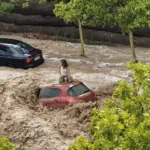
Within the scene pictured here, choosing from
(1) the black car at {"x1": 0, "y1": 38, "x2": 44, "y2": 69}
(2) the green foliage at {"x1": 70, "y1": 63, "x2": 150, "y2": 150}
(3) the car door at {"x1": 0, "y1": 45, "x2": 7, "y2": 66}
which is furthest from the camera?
(3) the car door at {"x1": 0, "y1": 45, "x2": 7, "y2": 66}

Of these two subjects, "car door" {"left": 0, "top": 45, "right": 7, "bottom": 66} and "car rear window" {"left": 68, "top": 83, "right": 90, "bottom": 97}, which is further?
"car door" {"left": 0, "top": 45, "right": 7, "bottom": 66}

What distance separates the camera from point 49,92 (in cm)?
1582

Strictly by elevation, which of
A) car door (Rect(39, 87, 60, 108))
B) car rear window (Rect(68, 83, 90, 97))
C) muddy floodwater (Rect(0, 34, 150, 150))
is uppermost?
car rear window (Rect(68, 83, 90, 97))

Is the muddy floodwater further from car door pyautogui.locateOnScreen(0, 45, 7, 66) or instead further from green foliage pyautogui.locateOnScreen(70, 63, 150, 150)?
green foliage pyautogui.locateOnScreen(70, 63, 150, 150)

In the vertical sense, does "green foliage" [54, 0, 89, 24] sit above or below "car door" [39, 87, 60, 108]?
above

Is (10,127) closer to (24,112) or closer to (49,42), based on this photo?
(24,112)

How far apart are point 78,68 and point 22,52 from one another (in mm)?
2802

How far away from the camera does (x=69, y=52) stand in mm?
25750

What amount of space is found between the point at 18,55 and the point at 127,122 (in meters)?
14.8

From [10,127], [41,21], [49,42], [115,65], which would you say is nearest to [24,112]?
[10,127]

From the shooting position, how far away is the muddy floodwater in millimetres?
13676

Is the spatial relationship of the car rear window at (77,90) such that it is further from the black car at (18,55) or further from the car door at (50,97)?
the black car at (18,55)

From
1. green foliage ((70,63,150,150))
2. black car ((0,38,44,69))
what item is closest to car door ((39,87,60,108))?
black car ((0,38,44,69))

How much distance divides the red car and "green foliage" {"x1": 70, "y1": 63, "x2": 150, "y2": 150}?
623 centimetres
